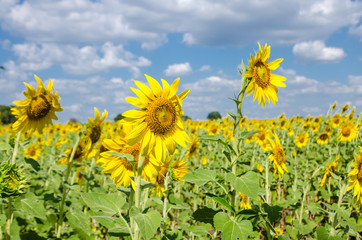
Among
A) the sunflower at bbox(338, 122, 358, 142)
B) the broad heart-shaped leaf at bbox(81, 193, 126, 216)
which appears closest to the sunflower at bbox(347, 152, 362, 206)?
the broad heart-shaped leaf at bbox(81, 193, 126, 216)

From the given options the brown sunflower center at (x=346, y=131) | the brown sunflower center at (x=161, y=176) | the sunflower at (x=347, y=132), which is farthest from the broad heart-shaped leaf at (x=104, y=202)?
the brown sunflower center at (x=346, y=131)

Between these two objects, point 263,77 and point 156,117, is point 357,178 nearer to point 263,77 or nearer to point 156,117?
point 263,77

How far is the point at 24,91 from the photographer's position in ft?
9.08

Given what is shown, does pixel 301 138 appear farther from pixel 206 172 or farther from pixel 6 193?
pixel 6 193

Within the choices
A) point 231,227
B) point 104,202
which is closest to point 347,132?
point 231,227

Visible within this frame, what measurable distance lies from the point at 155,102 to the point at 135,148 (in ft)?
1.61

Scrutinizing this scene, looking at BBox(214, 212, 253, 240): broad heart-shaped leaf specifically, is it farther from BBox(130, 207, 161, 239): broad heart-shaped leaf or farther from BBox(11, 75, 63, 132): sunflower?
BBox(11, 75, 63, 132): sunflower

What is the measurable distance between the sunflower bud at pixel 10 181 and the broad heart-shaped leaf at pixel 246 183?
1.14 metres

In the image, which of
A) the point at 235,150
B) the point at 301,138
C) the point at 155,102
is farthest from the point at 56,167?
the point at 301,138

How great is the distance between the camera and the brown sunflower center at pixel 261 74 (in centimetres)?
207

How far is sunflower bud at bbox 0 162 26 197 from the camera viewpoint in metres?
1.49

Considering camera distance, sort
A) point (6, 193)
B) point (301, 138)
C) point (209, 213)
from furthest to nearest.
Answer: point (301, 138)
point (209, 213)
point (6, 193)

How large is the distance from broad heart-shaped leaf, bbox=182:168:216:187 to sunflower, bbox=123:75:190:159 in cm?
22

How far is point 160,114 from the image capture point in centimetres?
177
